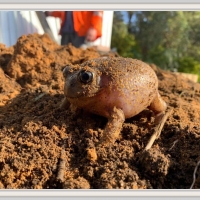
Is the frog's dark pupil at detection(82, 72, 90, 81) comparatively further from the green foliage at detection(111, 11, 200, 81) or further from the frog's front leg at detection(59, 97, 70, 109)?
the green foliage at detection(111, 11, 200, 81)

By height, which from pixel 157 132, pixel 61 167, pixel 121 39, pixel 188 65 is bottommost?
pixel 61 167

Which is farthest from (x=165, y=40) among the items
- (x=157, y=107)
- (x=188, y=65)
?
(x=157, y=107)

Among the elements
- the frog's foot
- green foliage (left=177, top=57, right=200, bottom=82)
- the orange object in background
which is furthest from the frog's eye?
green foliage (left=177, top=57, right=200, bottom=82)

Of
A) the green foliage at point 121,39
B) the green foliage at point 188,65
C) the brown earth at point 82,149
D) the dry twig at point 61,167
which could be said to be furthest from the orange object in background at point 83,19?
the green foliage at point 121,39

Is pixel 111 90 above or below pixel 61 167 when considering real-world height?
above

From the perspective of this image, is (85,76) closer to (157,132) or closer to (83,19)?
(157,132)

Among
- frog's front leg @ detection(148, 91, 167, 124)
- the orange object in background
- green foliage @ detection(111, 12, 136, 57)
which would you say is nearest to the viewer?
frog's front leg @ detection(148, 91, 167, 124)

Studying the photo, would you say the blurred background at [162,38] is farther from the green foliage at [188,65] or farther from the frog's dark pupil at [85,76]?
the frog's dark pupil at [85,76]
